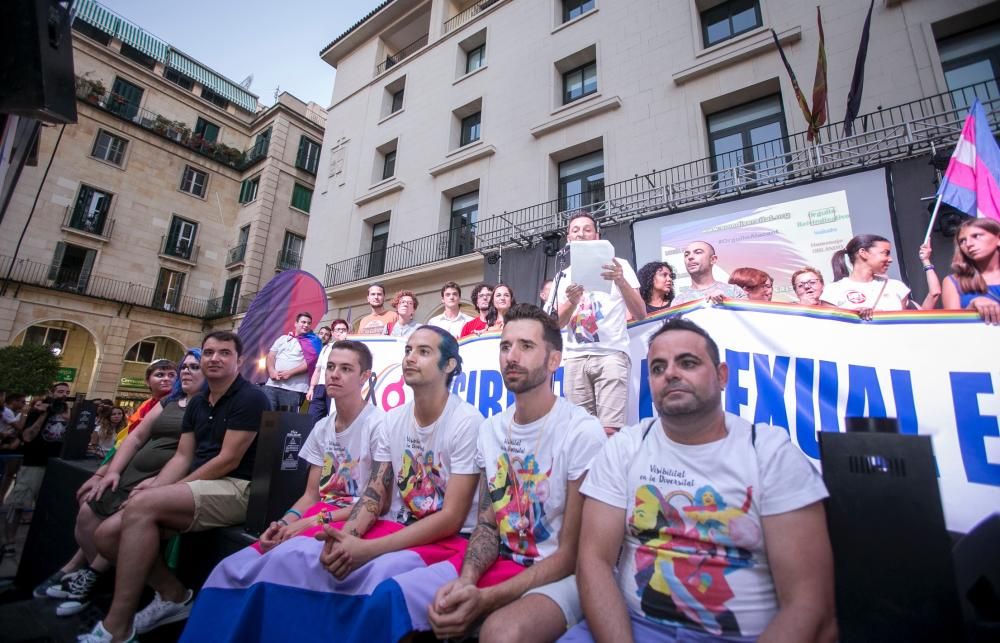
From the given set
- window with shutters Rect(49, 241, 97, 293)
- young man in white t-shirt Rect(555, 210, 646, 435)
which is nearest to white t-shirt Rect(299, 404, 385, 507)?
young man in white t-shirt Rect(555, 210, 646, 435)

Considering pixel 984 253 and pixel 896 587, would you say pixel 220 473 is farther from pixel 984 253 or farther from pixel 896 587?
pixel 984 253

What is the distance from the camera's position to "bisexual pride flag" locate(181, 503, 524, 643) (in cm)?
175

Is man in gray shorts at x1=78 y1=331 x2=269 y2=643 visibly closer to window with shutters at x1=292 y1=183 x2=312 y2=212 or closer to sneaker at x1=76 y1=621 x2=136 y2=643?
sneaker at x1=76 y1=621 x2=136 y2=643

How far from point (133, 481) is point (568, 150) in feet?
39.6

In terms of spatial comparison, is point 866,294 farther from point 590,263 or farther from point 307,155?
point 307,155

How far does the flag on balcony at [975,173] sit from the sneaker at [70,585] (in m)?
8.30

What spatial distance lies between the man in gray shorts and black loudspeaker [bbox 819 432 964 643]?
11.5ft

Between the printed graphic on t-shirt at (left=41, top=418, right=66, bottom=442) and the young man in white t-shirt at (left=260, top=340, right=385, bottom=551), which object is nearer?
the young man in white t-shirt at (left=260, top=340, right=385, bottom=551)

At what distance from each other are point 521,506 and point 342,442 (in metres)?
1.65

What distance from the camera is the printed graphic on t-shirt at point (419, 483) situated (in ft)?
8.25

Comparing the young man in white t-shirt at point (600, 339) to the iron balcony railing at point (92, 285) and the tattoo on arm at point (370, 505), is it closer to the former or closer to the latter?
the tattoo on arm at point (370, 505)

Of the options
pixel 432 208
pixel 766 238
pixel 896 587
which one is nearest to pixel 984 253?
pixel 896 587

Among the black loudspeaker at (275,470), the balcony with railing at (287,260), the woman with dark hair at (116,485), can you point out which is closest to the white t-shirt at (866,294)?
the black loudspeaker at (275,470)

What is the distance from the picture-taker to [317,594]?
2018 millimetres
